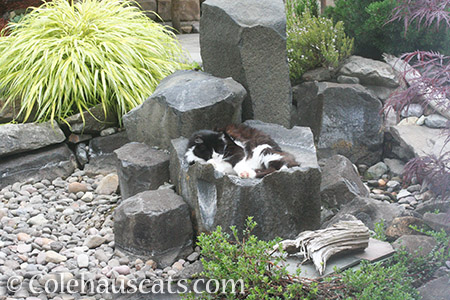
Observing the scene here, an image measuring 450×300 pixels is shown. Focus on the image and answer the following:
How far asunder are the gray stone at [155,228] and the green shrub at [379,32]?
3.19 meters

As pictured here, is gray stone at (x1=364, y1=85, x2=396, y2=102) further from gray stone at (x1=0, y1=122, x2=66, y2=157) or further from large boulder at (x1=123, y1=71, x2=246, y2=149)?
gray stone at (x1=0, y1=122, x2=66, y2=157)

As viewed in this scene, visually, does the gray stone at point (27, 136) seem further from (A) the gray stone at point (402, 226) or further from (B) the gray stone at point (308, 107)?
(A) the gray stone at point (402, 226)

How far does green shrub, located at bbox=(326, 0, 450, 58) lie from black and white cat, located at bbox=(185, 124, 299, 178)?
248cm

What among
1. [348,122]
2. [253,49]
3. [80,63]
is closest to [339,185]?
[348,122]

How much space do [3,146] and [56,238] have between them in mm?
1401

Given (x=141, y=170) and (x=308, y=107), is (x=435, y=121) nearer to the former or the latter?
(x=308, y=107)

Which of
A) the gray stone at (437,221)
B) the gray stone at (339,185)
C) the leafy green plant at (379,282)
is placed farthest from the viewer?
the gray stone at (339,185)

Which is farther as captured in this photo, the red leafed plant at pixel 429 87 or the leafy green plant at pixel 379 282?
the red leafed plant at pixel 429 87

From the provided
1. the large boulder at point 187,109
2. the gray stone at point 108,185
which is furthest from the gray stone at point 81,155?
the large boulder at point 187,109

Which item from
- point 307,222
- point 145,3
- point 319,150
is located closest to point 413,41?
point 319,150

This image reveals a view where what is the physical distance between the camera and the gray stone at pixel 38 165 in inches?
196

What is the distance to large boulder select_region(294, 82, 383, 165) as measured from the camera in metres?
5.39

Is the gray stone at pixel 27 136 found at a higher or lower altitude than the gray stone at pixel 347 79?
lower

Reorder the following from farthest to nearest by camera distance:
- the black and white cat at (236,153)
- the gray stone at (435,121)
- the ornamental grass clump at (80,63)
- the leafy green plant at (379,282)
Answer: the gray stone at (435,121) → the ornamental grass clump at (80,63) → the black and white cat at (236,153) → the leafy green plant at (379,282)
